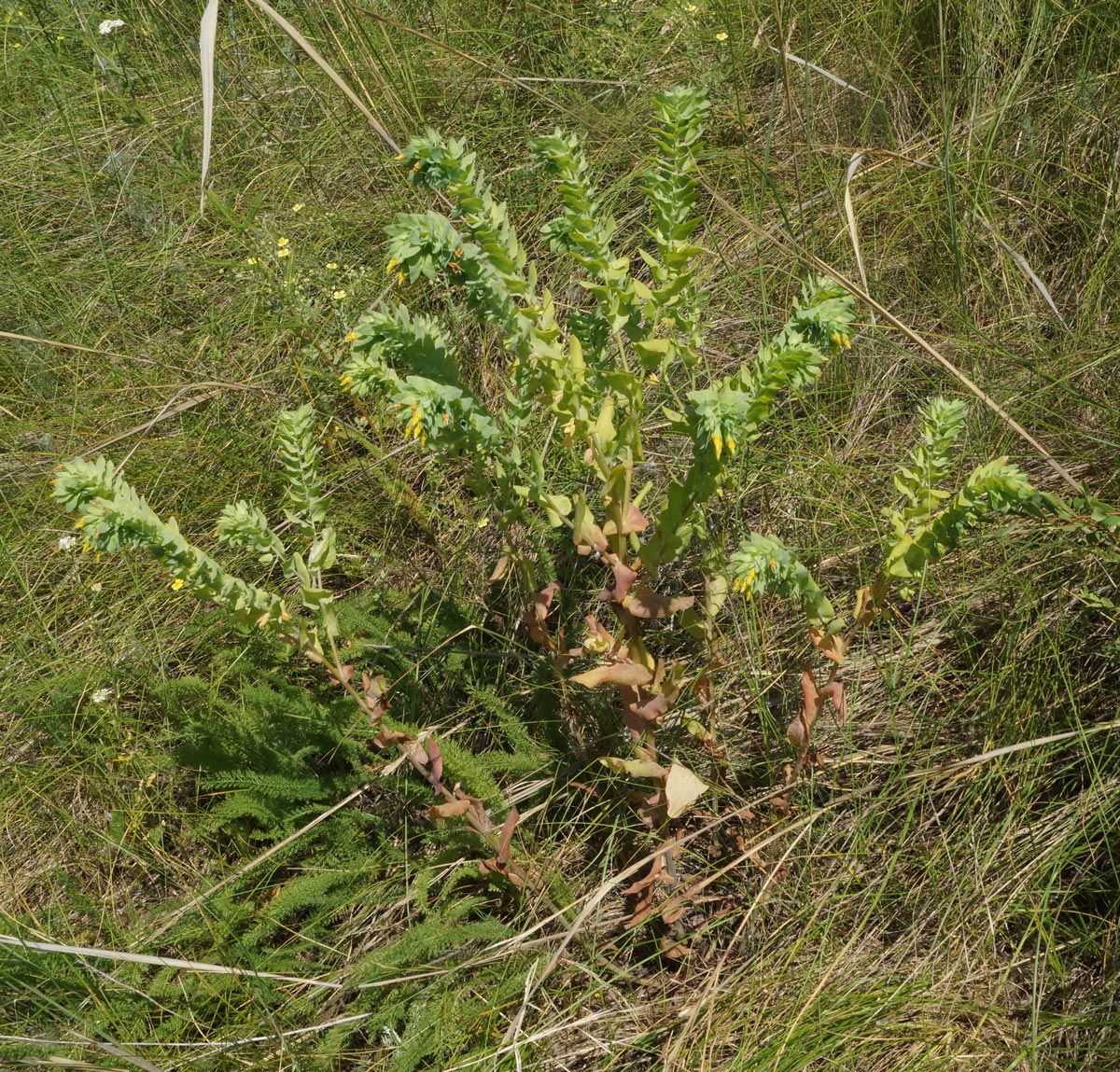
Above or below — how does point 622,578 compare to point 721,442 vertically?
below

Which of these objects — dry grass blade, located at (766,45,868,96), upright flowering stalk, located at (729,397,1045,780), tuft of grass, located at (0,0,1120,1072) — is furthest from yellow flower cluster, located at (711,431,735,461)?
dry grass blade, located at (766,45,868,96)

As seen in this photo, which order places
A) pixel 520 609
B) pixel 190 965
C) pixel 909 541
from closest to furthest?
pixel 909 541, pixel 190 965, pixel 520 609

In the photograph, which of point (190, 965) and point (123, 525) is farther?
point (190, 965)

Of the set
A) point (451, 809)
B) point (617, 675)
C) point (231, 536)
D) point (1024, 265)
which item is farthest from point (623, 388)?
point (1024, 265)

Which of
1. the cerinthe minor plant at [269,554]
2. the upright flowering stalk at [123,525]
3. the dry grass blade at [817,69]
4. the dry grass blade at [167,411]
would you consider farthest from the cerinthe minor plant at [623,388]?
the dry grass blade at [817,69]

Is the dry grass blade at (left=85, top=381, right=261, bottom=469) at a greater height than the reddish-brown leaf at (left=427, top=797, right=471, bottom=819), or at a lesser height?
greater

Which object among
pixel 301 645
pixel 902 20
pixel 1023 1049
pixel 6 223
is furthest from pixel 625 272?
pixel 6 223

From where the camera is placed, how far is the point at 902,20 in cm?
266

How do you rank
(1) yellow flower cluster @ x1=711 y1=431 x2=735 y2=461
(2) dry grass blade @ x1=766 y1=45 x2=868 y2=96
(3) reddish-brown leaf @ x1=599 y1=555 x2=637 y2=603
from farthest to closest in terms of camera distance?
1. (2) dry grass blade @ x1=766 y1=45 x2=868 y2=96
2. (3) reddish-brown leaf @ x1=599 y1=555 x2=637 y2=603
3. (1) yellow flower cluster @ x1=711 y1=431 x2=735 y2=461

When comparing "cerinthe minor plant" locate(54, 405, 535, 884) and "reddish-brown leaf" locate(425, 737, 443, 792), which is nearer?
"cerinthe minor plant" locate(54, 405, 535, 884)

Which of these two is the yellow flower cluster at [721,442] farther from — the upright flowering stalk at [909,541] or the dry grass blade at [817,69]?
the dry grass blade at [817,69]

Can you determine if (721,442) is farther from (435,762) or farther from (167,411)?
(167,411)

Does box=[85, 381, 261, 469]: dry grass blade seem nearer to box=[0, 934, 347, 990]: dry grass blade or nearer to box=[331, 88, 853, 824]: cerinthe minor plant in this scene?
box=[331, 88, 853, 824]: cerinthe minor plant

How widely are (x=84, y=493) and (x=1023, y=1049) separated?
1.58m
